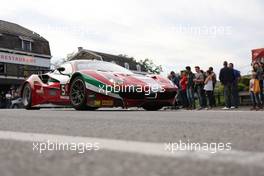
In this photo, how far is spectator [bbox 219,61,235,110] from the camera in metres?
11.7

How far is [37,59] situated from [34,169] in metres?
47.1

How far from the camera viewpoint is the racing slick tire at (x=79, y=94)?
30.1 feet

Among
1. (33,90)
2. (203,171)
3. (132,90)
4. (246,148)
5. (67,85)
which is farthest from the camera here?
(33,90)

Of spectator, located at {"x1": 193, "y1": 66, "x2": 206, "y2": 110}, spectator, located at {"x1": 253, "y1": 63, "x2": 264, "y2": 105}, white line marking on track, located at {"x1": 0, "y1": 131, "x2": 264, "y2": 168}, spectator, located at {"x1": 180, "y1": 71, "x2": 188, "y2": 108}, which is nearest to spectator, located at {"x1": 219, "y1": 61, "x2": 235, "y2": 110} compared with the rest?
spectator, located at {"x1": 253, "y1": 63, "x2": 264, "y2": 105}

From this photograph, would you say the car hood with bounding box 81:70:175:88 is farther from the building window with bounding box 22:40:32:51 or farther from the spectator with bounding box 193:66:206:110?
the building window with bounding box 22:40:32:51

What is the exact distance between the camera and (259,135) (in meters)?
3.30

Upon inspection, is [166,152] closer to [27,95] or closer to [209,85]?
[27,95]

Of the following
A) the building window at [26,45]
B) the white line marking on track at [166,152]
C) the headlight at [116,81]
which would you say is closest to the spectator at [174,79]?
the headlight at [116,81]

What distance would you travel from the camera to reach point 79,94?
9359 millimetres

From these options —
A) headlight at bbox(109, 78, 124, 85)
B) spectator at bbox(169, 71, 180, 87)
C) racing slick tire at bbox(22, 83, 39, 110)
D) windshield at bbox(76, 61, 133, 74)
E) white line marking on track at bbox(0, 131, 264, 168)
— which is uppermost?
windshield at bbox(76, 61, 133, 74)

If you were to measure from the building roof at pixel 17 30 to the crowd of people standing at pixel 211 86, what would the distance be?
117ft

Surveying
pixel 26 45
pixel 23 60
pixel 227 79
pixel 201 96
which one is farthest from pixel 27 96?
pixel 26 45

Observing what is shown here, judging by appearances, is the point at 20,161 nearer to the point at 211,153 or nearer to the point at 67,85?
the point at 211,153

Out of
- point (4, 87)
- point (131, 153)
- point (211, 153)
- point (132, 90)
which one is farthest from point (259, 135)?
point (4, 87)
